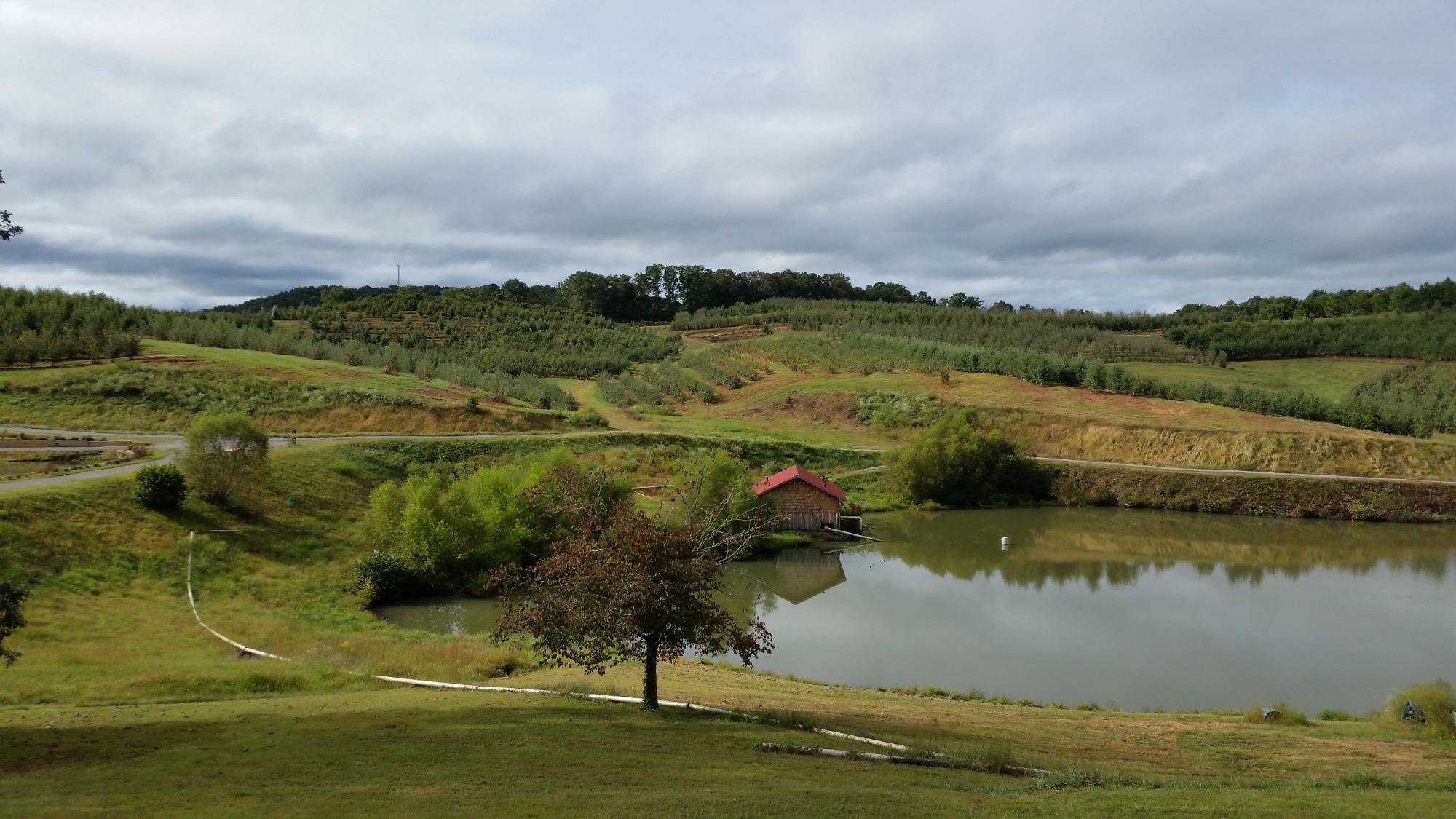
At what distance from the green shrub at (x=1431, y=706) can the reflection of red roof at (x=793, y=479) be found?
90.5 ft

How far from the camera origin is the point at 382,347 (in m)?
80.4

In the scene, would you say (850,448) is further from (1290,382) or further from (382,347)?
(1290,382)

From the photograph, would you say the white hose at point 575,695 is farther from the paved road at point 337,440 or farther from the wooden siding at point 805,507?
the wooden siding at point 805,507

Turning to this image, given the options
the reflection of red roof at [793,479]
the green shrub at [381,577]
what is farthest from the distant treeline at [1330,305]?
the green shrub at [381,577]

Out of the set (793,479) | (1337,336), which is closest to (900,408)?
(793,479)

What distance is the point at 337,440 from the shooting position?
4262 centimetres

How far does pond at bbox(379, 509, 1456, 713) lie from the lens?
22219mm

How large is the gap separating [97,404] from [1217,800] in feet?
168

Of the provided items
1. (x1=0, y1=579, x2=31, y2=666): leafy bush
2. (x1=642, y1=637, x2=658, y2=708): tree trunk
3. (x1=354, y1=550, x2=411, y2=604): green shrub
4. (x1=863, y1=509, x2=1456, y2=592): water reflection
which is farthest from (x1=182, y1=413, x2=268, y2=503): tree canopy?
(x1=863, y1=509, x2=1456, y2=592): water reflection

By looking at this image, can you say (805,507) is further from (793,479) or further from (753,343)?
(753,343)

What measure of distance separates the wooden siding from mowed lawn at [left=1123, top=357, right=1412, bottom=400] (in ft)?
161

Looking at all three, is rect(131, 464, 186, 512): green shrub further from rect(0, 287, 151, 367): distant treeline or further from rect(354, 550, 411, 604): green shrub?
rect(0, 287, 151, 367): distant treeline

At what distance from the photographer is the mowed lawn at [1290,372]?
8025 centimetres

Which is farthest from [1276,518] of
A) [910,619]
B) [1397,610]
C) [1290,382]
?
[1290,382]
